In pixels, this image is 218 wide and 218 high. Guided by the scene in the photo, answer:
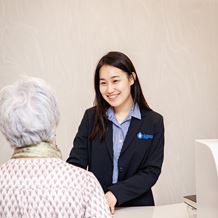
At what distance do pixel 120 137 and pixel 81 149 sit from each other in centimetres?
20

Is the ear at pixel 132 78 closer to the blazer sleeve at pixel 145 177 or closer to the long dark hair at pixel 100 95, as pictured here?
the long dark hair at pixel 100 95

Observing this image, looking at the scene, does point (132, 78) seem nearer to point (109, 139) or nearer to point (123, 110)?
point (123, 110)

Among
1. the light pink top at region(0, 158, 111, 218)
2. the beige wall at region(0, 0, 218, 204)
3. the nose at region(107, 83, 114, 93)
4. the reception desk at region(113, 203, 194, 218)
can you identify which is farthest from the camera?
the beige wall at region(0, 0, 218, 204)

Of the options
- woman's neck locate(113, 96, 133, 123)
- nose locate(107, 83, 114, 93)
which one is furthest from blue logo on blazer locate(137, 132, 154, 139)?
nose locate(107, 83, 114, 93)

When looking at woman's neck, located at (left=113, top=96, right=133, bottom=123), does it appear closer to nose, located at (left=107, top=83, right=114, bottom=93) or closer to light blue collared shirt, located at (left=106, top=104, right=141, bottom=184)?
light blue collared shirt, located at (left=106, top=104, right=141, bottom=184)

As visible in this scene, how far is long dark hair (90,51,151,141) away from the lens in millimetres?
1875

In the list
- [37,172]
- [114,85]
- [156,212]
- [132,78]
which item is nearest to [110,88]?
[114,85]

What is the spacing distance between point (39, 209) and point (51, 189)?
0.21 ft

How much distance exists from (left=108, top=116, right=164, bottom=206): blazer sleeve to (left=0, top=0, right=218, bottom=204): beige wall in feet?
3.93

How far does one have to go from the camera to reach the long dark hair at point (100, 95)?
6.15 feet

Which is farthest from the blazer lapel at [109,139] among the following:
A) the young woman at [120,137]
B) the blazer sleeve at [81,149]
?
the blazer sleeve at [81,149]

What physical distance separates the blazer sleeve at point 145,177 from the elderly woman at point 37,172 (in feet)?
2.10

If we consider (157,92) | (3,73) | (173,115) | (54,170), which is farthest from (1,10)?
(54,170)

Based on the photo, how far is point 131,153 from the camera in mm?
1866
